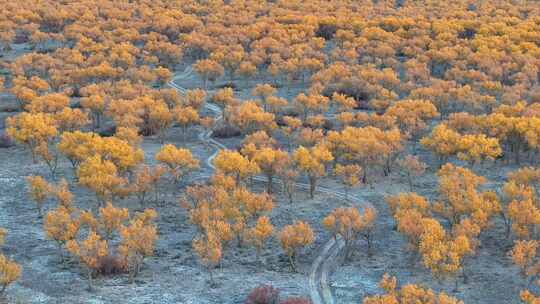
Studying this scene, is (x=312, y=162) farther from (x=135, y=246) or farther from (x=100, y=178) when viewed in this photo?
(x=135, y=246)

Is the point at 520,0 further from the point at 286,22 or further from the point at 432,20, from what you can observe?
the point at 286,22

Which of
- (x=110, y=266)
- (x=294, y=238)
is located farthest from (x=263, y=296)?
(x=110, y=266)

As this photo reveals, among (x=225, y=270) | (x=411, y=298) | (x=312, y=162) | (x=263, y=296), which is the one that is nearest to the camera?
(x=411, y=298)

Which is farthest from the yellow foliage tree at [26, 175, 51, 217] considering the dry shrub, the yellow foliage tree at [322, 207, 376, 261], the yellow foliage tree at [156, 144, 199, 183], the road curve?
the yellow foliage tree at [322, 207, 376, 261]

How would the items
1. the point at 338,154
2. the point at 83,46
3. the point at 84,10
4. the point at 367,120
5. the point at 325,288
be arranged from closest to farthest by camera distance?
1. the point at 325,288
2. the point at 338,154
3. the point at 367,120
4. the point at 83,46
5. the point at 84,10

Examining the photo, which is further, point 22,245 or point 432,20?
point 432,20

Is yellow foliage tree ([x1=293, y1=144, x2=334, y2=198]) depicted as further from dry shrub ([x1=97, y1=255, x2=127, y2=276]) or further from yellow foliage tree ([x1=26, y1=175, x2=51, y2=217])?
yellow foliage tree ([x1=26, y1=175, x2=51, y2=217])

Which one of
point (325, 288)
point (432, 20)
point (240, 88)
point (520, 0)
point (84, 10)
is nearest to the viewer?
point (325, 288)

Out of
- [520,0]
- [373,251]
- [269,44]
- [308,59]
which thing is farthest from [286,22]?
[373,251]

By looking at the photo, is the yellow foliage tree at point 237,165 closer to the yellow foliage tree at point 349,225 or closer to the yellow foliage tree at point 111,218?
the yellow foliage tree at point 349,225
